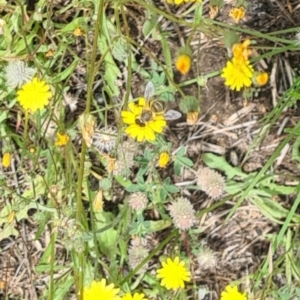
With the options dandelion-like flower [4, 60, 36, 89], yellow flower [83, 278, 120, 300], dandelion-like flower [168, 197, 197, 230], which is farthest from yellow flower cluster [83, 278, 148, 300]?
dandelion-like flower [4, 60, 36, 89]

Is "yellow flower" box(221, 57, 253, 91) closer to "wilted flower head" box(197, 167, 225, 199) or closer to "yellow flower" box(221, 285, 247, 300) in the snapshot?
"wilted flower head" box(197, 167, 225, 199)

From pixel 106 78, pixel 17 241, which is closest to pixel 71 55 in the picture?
pixel 106 78

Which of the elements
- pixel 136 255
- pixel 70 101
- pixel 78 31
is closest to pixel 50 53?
pixel 78 31

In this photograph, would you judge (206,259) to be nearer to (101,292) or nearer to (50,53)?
(101,292)

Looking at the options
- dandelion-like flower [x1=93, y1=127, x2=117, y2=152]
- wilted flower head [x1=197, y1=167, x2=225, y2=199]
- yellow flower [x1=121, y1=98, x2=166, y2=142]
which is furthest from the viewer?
wilted flower head [x1=197, y1=167, x2=225, y2=199]

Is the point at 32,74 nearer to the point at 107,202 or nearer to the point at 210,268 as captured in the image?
the point at 107,202
